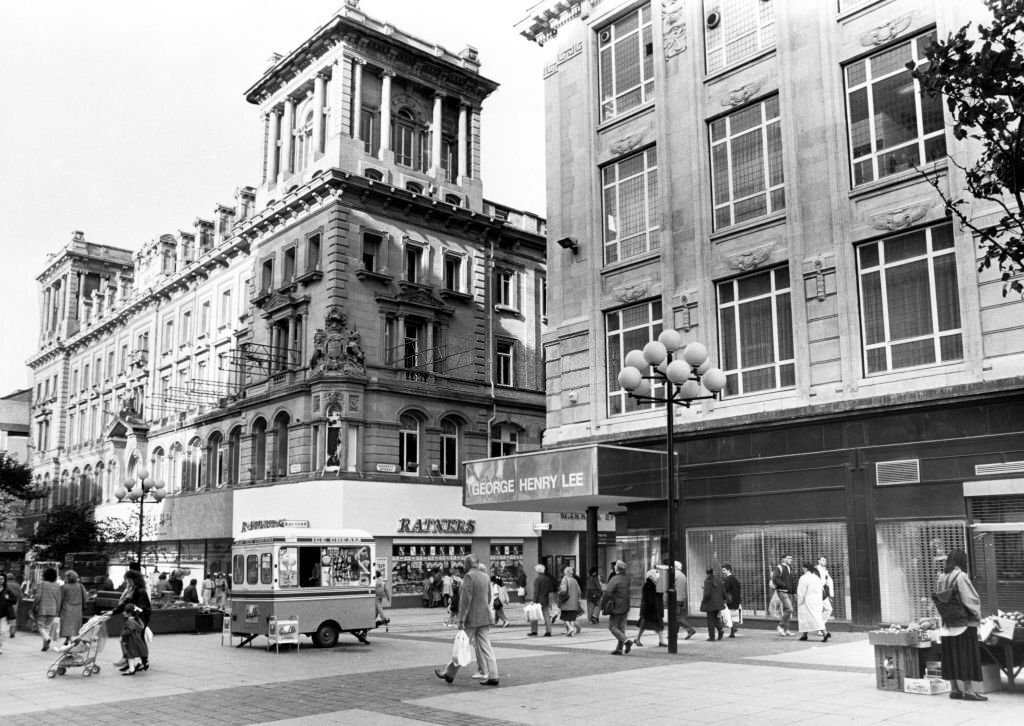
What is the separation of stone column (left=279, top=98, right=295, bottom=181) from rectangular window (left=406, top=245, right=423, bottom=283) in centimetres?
718

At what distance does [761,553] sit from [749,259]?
6884 mm

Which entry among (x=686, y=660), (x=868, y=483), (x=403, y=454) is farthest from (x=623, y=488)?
(x=403, y=454)

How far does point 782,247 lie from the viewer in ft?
74.8

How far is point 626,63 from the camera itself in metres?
27.5

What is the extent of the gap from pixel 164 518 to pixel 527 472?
30.4 metres

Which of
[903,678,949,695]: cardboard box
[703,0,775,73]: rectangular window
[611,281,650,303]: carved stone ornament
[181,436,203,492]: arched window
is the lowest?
[903,678,949,695]: cardboard box

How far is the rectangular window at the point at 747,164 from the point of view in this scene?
2348cm

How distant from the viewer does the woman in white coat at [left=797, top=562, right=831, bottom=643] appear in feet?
62.4

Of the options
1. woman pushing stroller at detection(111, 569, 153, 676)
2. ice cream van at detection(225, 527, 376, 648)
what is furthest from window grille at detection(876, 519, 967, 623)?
woman pushing stroller at detection(111, 569, 153, 676)

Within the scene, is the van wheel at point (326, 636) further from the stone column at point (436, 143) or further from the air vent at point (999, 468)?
the stone column at point (436, 143)

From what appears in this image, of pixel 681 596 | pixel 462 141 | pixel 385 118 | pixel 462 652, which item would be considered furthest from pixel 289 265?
pixel 462 652

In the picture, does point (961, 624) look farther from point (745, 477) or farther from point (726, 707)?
point (745, 477)

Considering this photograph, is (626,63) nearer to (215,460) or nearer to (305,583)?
(305,583)

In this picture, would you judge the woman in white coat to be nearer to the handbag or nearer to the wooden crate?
the wooden crate
